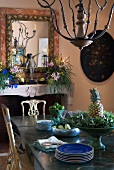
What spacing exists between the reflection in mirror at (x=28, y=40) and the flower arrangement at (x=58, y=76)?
288 mm

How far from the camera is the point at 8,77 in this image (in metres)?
5.04

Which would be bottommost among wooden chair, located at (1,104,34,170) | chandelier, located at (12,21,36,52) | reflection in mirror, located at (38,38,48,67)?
wooden chair, located at (1,104,34,170)

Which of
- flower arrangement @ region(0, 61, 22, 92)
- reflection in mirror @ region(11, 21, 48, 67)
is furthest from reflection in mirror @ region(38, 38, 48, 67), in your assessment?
flower arrangement @ region(0, 61, 22, 92)

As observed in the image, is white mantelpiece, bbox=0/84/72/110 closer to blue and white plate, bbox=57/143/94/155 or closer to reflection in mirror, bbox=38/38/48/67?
reflection in mirror, bbox=38/38/48/67

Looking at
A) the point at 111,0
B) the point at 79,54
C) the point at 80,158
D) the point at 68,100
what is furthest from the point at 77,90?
the point at 80,158

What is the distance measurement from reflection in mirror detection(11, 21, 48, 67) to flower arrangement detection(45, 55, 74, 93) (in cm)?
29

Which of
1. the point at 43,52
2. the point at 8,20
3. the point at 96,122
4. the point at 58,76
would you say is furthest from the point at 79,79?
the point at 96,122

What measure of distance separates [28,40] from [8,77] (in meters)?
0.91

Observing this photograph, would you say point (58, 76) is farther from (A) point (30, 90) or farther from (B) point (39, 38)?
(B) point (39, 38)

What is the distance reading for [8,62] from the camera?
5359 millimetres

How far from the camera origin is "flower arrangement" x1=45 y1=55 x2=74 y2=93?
5.20 meters

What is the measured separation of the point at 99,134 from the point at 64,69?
10.7ft

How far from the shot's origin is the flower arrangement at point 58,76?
520 centimetres

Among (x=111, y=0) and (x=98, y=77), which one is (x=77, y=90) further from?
(x=111, y=0)
